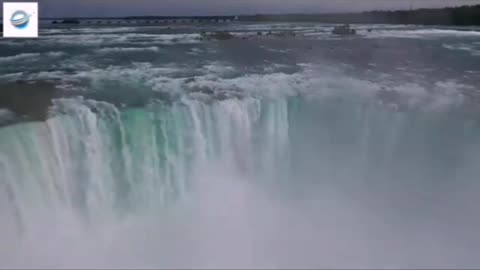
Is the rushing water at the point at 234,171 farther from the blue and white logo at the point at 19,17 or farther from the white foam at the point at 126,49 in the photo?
the white foam at the point at 126,49

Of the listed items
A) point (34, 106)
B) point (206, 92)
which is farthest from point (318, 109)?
point (34, 106)

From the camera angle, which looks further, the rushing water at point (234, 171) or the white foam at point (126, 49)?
the white foam at point (126, 49)

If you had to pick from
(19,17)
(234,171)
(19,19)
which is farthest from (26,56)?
(234,171)

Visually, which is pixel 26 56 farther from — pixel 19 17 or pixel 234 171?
pixel 234 171

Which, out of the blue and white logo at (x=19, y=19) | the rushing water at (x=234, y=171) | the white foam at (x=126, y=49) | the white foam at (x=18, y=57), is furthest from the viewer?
the white foam at (x=126, y=49)

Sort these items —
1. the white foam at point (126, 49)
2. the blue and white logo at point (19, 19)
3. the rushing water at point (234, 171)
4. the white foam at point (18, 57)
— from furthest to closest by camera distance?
the white foam at point (126, 49) → the white foam at point (18, 57) → the blue and white logo at point (19, 19) → the rushing water at point (234, 171)

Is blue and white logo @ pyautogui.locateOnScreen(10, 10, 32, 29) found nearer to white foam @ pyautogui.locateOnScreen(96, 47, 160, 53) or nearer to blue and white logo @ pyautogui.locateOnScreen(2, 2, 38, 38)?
blue and white logo @ pyautogui.locateOnScreen(2, 2, 38, 38)

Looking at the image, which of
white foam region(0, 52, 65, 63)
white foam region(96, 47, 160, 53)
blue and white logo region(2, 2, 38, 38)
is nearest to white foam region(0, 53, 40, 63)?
white foam region(0, 52, 65, 63)

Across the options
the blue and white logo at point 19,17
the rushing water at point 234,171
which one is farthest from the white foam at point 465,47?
the blue and white logo at point 19,17

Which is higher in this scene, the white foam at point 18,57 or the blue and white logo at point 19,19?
the blue and white logo at point 19,19
